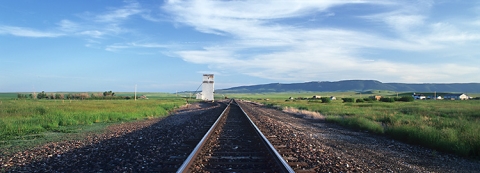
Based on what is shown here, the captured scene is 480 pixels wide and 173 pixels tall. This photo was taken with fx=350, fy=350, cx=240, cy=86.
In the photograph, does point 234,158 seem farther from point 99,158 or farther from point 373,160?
point 373,160

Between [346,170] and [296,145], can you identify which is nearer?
[346,170]

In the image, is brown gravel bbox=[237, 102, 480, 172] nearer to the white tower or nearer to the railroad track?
the railroad track

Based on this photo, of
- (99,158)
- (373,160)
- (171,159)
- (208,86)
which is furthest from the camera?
(208,86)

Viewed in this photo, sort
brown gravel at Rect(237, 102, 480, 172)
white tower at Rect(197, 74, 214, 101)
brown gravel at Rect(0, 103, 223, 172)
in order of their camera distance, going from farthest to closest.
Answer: white tower at Rect(197, 74, 214, 101), brown gravel at Rect(237, 102, 480, 172), brown gravel at Rect(0, 103, 223, 172)

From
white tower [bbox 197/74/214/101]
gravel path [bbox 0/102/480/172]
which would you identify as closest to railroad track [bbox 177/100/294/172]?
gravel path [bbox 0/102/480/172]

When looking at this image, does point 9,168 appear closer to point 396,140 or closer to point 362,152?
point 362,152

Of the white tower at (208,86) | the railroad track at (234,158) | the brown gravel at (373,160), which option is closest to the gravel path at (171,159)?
the brown gravel at (373,160)

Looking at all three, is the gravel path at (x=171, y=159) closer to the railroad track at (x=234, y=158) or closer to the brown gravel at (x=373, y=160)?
the brown gravel at (x=373, y=160)

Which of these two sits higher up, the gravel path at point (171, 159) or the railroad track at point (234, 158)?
the railroad track at point (234, 158)

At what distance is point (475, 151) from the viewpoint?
9211 millimetres

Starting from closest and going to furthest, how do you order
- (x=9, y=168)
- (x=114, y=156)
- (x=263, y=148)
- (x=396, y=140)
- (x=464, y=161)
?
1. (x=9, y=168)
2. (x=114, y=156)
3. (x=263, y=148)
4. (x=464, y=161)
5. (x=396, y=140)

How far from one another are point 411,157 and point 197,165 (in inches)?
223

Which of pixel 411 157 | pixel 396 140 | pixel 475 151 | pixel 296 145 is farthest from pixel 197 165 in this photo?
pixel 396 140

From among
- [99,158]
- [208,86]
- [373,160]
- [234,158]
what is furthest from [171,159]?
[208,86]
